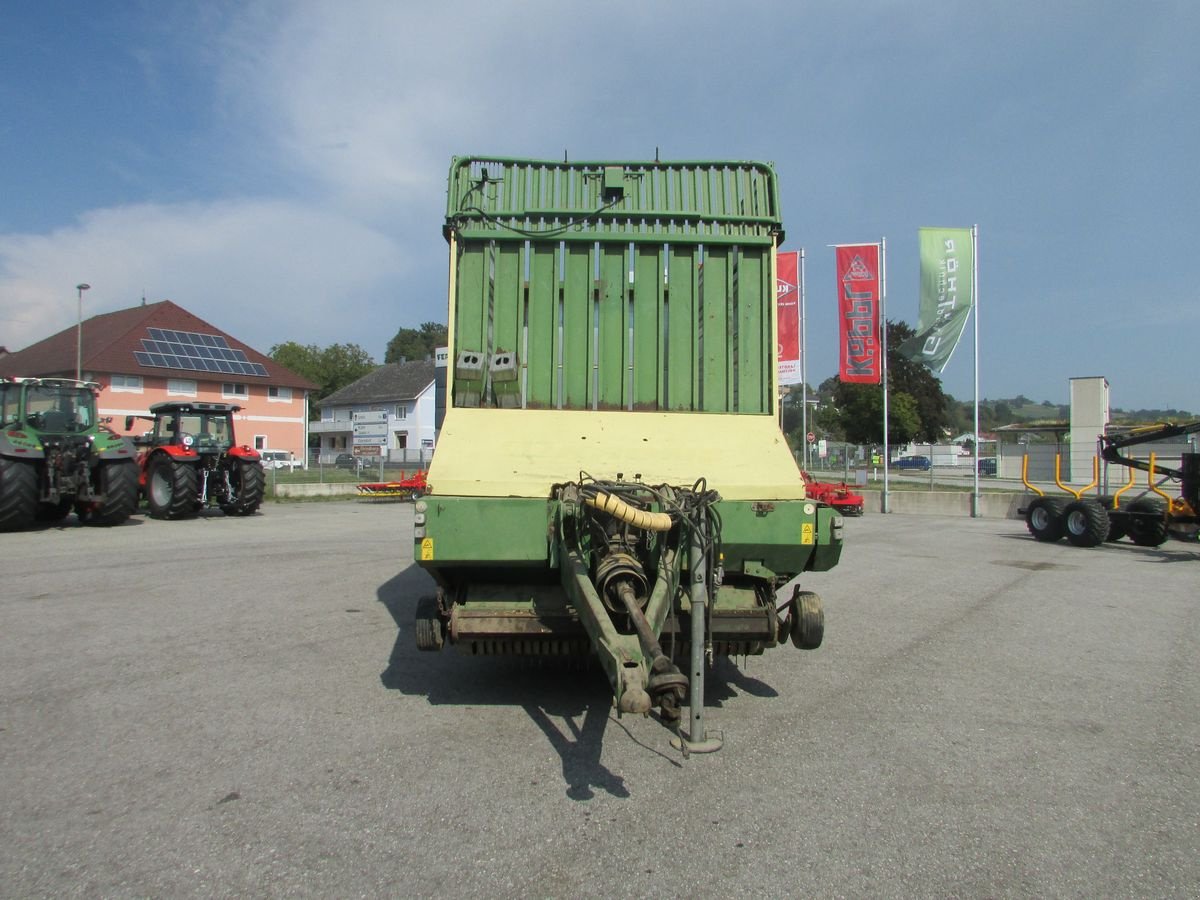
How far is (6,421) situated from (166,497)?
3191 millimetres

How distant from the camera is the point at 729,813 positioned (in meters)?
3.55

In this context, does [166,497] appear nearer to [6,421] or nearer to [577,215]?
[6,421]

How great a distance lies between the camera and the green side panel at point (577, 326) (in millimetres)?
5758

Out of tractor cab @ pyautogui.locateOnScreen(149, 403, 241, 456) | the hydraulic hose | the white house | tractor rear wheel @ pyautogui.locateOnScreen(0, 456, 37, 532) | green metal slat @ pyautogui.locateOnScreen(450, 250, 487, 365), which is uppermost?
the white house

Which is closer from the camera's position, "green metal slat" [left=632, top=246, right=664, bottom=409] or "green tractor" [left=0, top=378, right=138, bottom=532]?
"green metal slat" [left=632, top=246, right=664, bottom=409]

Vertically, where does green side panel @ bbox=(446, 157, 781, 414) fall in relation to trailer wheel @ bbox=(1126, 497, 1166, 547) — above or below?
above

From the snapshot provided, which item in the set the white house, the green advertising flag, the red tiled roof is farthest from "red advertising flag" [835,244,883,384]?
the white house

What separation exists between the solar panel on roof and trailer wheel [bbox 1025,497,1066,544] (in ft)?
140

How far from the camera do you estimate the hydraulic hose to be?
3957 millimetres

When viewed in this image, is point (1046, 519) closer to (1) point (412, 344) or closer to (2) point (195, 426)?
(2) point (195, 426)

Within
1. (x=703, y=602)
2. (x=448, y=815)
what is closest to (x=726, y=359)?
(x=703, y=602)

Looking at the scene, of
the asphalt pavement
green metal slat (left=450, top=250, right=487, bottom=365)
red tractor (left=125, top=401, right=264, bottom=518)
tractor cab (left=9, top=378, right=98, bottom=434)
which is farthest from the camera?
red tractor (left=125, top=401, right=264, bottom=518)

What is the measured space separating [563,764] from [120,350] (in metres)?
47.3

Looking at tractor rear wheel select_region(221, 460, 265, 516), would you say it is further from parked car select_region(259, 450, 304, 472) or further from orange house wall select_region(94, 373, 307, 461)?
orange house wall select_region(94, 373, 307, 461)
